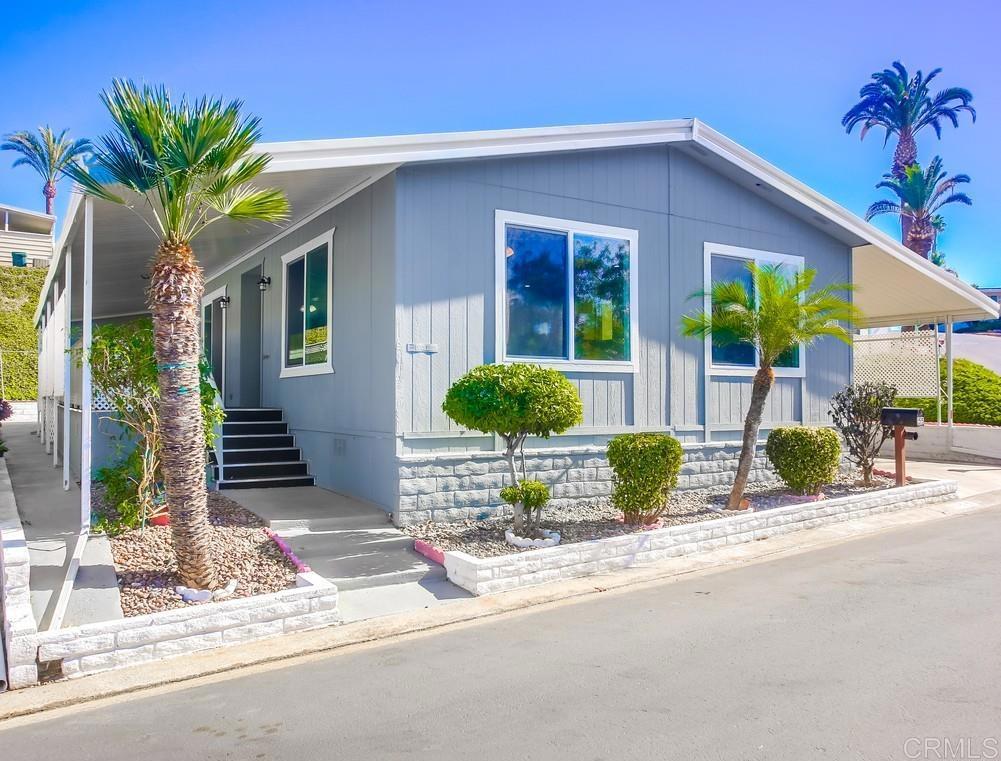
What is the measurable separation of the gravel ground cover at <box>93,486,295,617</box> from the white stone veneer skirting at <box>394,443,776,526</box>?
150 centimetres

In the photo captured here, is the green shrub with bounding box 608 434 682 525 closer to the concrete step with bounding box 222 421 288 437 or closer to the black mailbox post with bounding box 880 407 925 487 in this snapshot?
the black mailbox post with bounding box 880 407 925 487

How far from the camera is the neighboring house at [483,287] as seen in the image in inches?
305

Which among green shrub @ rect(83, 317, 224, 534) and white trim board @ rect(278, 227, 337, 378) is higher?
white trim board @ rect(278, 227, 337, 378)

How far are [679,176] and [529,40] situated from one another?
324cm

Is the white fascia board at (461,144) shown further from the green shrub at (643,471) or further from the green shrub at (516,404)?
the green shrub at (643,471)

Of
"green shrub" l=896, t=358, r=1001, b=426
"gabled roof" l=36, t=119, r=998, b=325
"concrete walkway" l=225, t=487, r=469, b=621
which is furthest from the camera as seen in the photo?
"green shrub" l=896, t=358, r=1001, b=426

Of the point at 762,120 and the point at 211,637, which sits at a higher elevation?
the point at 762,120

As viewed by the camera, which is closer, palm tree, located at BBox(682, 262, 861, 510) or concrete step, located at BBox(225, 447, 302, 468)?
palm tree, located at BBox(682, 262, 861, 510)

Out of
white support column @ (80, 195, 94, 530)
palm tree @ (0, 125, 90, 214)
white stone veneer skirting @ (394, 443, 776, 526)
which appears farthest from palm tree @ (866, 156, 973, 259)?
palm tree @ (0, 125, 90, 214)

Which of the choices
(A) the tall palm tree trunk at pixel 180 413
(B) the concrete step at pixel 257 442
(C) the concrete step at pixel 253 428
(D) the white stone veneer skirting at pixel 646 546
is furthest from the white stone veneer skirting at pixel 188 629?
(C) the concrete step at pixel 253 428

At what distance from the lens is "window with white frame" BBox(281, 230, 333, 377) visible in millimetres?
9406

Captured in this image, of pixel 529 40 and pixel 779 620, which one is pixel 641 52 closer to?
pixel 529 40

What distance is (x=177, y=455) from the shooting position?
5.23 metres

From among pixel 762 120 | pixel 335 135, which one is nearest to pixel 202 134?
pixel 335 135
